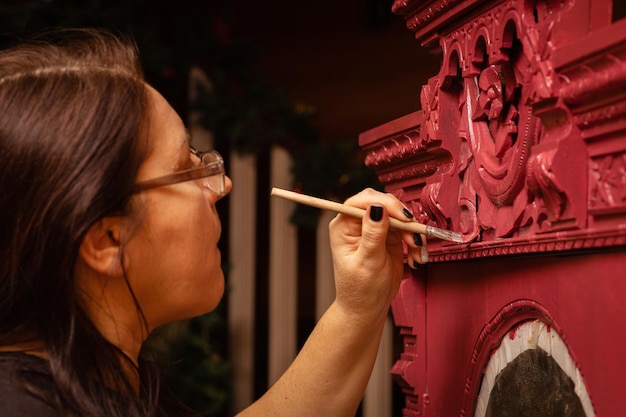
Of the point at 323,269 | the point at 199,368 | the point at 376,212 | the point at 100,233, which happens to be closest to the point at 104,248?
the point at 100,233

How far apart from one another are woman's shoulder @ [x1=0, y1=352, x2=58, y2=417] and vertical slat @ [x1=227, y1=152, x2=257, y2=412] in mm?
2006

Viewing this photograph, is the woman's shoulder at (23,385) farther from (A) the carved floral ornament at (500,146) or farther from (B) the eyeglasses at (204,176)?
(A) the carved floral ornament at (500,146)

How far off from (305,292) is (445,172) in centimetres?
213

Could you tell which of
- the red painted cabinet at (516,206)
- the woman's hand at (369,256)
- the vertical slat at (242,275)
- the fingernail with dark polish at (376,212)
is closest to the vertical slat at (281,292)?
the vertical slat at (242,275)

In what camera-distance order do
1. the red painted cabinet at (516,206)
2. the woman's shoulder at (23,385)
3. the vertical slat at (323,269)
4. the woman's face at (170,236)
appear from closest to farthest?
the red painted cabinet at (516,206) → the woman's shoulder at (23,385) → the woman's face at (170,236) → the vertical slat at (323,269)

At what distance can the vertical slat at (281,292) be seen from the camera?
2996 millimetres

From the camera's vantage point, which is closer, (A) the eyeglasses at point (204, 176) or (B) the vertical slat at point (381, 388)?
(A) the eyeglasses at point (204, 176)

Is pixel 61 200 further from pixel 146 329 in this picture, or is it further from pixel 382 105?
pixel 382 105

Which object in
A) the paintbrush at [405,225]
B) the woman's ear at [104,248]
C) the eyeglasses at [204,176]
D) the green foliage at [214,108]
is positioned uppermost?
the green foliage at [214,108]

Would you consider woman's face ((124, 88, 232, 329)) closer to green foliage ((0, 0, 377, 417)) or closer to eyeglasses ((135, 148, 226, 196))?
eyeglasses ((135, 148, 226, 196))

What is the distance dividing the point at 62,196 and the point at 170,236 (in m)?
0.16

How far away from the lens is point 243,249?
3023 mm

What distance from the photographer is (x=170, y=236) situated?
105 centimetres

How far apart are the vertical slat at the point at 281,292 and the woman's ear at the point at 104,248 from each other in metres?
1.97
